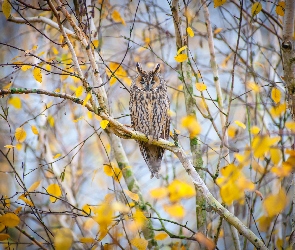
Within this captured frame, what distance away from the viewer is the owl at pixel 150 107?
3.53 m

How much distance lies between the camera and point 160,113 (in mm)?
3553

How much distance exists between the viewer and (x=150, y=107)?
356 centimetres

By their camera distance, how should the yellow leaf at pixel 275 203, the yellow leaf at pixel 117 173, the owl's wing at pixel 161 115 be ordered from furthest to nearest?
the owl's wing at pixel 161 115 → the yellow leaf at pixel 117 173 → the yellow leaf at pixel 275 203

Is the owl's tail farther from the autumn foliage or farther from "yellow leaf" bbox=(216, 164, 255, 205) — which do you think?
"yellow leaf" bbox=(216, 164, 255, 205)

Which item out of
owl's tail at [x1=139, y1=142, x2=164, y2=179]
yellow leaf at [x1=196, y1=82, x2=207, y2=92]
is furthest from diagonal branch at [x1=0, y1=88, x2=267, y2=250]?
owl's tail at [x1=139, y1=142, x2=164, y2=179]

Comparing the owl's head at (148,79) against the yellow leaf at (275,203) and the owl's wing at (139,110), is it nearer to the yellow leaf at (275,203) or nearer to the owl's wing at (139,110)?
the owl's wing at (139,110)

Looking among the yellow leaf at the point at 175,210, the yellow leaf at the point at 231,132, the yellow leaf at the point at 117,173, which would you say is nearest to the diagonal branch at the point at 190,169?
the yellow leaf at the point at 175,210

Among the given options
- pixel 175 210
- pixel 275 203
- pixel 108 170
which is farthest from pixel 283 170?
pixel 108 170

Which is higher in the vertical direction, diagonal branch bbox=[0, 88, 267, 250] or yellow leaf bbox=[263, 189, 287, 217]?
diagonal branch bbox=[0, 88, 267, 250]

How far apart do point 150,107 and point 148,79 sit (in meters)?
0.28

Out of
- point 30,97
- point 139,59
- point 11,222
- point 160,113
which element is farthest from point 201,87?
point 30,97

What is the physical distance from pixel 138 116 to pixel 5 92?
1.52 m

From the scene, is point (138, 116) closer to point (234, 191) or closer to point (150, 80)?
point (150, 80)

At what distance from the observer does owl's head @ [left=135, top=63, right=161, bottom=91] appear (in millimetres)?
3590
